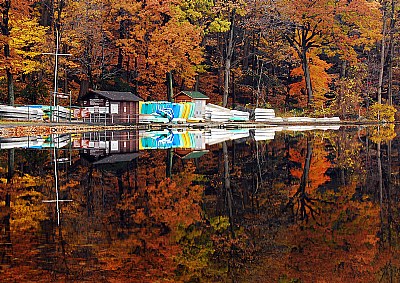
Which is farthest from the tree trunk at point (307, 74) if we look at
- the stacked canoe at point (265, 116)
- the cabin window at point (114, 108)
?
the cabin window at point (114, 108)

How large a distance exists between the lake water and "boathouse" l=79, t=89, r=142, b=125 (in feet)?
76.0

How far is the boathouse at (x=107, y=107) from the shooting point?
3969 centimetres

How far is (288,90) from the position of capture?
203 ft

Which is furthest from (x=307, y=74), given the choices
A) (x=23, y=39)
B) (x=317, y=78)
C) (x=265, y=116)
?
(x=23, y=39)

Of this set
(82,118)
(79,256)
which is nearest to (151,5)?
(82,118)

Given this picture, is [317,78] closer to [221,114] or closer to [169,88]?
[221,114]

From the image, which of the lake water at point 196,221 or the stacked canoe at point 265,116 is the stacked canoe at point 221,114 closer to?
the stacked canoe at point 265,116

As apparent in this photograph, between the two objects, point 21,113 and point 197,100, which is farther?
point 197,100

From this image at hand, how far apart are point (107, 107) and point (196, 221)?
106 ft

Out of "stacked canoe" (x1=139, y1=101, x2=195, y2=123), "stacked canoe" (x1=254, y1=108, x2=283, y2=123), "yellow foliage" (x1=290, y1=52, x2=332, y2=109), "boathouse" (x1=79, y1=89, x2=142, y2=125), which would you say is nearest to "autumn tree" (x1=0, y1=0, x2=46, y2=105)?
"boathouse" (x1=79, y1=89, x2=142, y2=125)

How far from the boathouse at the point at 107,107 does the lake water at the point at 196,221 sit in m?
23.2

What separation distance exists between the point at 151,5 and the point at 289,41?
54.2 ft

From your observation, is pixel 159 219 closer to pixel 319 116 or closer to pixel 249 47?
pixel 319 116

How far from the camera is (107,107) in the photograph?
40.0 metres
